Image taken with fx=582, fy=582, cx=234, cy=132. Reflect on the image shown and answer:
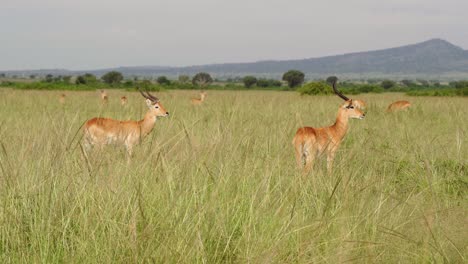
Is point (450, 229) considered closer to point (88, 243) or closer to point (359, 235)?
point (359, 235)

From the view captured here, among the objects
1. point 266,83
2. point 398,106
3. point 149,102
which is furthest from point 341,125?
point 266,83

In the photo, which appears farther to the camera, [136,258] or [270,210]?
[270,210]

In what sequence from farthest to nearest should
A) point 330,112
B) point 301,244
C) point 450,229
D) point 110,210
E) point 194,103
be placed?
1. point 194,103
2. point 330,112
3. point 450,229
4. point 110,210
5. point 301,244

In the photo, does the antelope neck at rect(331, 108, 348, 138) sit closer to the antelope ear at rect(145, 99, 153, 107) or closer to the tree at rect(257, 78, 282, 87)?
the antelope ear at rect(145, 99, 153, 107)

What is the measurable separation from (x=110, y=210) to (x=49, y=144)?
0.85 metres

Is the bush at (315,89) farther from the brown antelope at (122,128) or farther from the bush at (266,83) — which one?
the bush at (266,83)

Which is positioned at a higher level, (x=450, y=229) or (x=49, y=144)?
(x=49, y=144)

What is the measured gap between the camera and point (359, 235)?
9.76 ft

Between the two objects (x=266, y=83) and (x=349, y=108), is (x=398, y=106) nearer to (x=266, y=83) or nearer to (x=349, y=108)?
(x=349, y=108)

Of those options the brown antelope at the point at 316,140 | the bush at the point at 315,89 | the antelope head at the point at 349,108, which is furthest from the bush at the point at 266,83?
the brown antelope at the point at 316,140

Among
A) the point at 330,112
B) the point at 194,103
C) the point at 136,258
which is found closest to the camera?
the point at 136,258

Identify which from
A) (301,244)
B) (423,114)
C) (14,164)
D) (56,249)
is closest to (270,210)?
(301,244)

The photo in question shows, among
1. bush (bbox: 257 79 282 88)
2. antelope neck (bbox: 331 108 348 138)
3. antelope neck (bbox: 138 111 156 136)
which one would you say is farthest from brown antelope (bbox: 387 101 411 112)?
bush (bbox: 257 79 282 88)

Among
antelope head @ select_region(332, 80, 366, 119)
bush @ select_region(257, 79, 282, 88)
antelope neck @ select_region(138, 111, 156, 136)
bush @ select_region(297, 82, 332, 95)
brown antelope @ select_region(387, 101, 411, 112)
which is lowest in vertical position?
bush @ select_region(257, 79, 282, 88)
